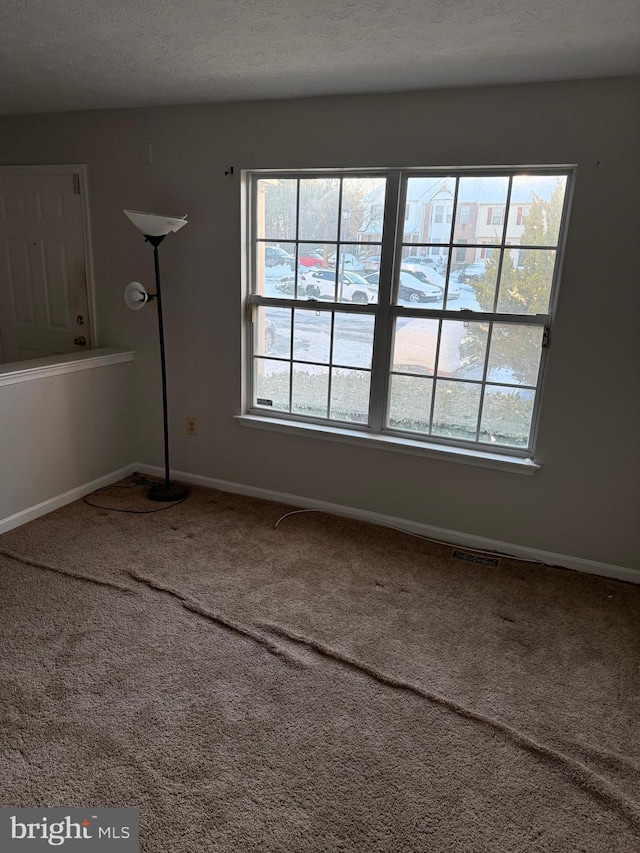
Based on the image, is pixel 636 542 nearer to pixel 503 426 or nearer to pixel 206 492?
pixel 503 426

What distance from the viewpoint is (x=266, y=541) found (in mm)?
3123

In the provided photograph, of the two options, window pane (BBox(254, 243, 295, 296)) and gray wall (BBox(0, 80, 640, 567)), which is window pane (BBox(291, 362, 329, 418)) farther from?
window pane (BBox(254, 243, 295, 296))

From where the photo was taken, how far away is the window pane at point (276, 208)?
3.22m

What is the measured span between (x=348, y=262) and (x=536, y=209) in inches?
39.4

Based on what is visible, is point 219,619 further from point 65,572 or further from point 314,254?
point 314,254

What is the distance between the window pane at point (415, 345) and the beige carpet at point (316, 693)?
3.28 ft

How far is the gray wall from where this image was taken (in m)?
2.59

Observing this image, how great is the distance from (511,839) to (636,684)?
0.93 m


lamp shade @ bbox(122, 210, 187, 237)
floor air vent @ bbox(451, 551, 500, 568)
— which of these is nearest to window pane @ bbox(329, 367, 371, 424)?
floor air vent @ bbox(451, 551, 500, 568)

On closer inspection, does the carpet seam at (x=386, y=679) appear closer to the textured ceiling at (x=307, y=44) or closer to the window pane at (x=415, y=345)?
the window pane at (x=415, y=345)

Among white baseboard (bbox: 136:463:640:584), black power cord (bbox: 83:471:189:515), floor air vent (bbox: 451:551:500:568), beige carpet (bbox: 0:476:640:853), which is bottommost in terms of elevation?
beige carpet (bbox: 0:476:640:853)

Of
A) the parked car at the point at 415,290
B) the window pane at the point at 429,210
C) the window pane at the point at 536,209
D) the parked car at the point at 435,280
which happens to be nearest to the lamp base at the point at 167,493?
the parked car at the point at 415,290

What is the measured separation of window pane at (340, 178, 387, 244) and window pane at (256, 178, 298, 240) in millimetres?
317

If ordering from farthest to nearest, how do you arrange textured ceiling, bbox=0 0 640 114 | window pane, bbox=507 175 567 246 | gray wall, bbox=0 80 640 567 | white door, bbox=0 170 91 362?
white door, bbox=0 170 91 362 < window pane, bbox=507 175 567 246 < gray wall, bbox=0 80 640 567 < textured ceiling, bbox=0 0 640 114
